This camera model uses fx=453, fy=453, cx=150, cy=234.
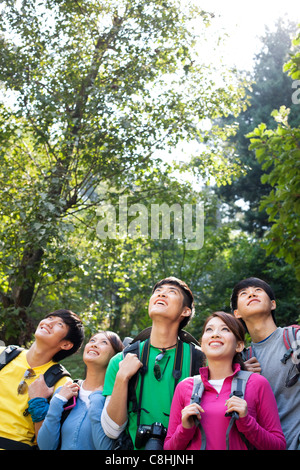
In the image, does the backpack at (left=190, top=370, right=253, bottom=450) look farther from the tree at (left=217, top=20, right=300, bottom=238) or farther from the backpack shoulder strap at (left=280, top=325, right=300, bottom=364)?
the tree at (left=217, top=20, right=300, bottom=238)

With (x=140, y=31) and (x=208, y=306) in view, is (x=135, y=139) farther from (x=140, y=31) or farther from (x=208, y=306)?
(x=208, y=306)

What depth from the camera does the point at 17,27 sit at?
22.3 ft

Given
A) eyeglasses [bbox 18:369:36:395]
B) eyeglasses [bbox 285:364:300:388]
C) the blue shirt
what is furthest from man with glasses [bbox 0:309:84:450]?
eyeglasses [bbox 285:364:300:388]

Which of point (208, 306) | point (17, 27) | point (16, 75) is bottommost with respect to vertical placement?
point (208, 306)

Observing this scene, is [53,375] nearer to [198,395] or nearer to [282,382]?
[198,395]

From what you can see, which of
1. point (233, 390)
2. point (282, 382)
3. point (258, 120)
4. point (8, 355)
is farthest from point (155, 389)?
point (258, 120)

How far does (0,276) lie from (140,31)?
14.4 feet

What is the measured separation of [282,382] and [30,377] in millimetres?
1624

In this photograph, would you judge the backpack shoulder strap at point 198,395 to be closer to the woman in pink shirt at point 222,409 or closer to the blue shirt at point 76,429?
the woman in pink shirt at point 222,409

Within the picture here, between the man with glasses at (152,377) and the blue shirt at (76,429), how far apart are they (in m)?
0.10

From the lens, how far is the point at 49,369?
3.06 metres

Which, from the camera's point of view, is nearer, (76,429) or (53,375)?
(76,429)

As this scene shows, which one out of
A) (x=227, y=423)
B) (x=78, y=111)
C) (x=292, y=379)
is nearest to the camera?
(x=227, y=423)
